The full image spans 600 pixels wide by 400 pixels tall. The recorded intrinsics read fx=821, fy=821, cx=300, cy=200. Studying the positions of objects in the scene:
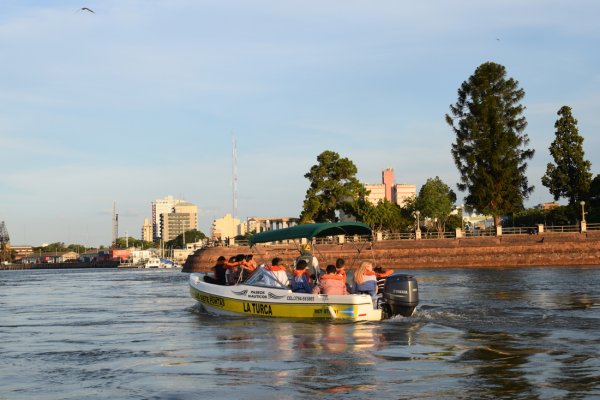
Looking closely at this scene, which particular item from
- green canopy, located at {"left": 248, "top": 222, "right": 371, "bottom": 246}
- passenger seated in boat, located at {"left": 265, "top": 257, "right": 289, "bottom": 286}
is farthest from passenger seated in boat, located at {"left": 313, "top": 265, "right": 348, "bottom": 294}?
green canopy, located at {"left": 248, "top": 222, "right": 371, "bottom": 246}

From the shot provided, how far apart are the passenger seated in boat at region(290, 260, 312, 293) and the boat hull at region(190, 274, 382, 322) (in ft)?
1.10

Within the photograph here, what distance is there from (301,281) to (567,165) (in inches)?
2739

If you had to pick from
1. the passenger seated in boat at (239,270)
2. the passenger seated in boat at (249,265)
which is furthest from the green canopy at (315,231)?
the passenger seated in boat at (239,270)

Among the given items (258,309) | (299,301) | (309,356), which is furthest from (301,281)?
(309,356)

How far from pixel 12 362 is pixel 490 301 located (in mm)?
19136

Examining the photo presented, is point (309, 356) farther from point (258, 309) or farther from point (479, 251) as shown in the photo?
point (479, 251)

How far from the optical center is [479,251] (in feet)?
268

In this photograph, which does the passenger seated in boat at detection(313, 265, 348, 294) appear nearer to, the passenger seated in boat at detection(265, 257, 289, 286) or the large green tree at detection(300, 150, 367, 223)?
the passenger seated in boat at detection(265, 257, 289, 286)

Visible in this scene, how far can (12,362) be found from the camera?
16641 millimetres

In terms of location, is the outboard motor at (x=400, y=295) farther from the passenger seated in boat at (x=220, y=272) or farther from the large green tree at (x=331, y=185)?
the large green tree at (x=331, y=185)

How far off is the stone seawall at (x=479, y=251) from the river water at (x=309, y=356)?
46692 mm

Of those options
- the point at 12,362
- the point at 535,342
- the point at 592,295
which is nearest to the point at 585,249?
the point at 592,295

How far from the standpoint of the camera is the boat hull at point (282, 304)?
2234 centimetres

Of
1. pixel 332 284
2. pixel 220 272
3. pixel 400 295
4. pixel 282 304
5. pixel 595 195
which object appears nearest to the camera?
pixel 400 295
